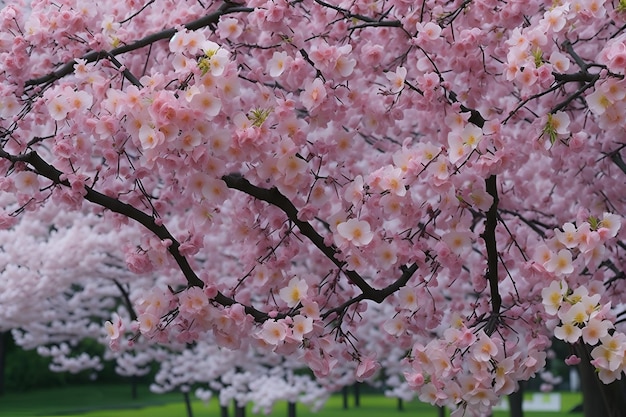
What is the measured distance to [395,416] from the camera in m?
22.1

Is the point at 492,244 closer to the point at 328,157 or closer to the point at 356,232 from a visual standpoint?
the point at 356,232

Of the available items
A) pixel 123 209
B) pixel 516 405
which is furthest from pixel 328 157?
pixel 516 405

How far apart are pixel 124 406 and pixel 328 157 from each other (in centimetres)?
2023

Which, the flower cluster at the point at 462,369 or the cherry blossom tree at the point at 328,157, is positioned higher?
the cherry blossom tree at the point at 328,157

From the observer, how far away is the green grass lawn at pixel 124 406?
21.3m

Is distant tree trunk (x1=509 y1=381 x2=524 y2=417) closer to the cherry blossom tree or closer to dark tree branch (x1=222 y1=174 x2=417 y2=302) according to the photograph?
the cherry blossom tree

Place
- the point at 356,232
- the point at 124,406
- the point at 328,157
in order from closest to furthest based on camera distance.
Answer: the point at 356,232 < the point at 328,157 < the point at 124,406

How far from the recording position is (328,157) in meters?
4.09

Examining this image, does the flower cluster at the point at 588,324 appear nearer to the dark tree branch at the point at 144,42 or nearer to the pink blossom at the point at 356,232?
the pink blossom at the point at 356,232

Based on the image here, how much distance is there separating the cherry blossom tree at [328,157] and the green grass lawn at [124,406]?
56.9 feet

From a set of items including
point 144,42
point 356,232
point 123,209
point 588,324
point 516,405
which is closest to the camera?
point 588,324

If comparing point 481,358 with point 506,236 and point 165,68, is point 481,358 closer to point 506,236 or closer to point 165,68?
point 506,236

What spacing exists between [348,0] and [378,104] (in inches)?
21.3

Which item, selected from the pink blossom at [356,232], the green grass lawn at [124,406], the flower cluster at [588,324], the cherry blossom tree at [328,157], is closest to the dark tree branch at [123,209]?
the cherry blossom tree at [328,157]
